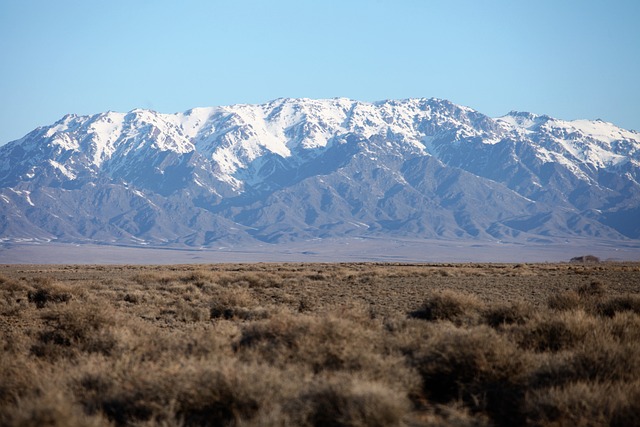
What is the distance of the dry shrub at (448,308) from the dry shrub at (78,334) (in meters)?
8.78

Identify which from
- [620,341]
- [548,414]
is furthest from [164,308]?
[548,414]

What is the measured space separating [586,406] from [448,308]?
11180 millimetres

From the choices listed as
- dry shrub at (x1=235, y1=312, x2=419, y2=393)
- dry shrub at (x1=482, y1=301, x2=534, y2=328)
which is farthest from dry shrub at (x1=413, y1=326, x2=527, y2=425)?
dry shrub at (x1=482, y1=301, x2=534, y2=328)

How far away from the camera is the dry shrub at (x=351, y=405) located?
25.4 ft

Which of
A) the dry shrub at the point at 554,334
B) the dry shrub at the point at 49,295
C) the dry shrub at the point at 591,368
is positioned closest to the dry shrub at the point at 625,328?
the dry shrub at the point at 554,334

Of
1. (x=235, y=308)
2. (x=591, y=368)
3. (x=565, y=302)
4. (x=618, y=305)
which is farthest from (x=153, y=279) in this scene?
(x=591, y=368)

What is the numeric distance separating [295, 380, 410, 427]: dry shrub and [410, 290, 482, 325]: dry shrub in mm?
10332

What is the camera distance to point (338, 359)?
1053 centimetres

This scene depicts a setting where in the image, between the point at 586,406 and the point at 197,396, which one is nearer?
the point at 586,406

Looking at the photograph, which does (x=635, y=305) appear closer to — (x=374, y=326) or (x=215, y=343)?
(x=374, y=326)

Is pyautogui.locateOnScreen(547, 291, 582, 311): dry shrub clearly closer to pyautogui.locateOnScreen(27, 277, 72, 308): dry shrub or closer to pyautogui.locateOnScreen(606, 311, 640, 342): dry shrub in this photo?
pyautogui.locateOnScreen(606, 311, 640, 342): dry shrub

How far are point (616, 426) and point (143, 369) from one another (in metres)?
6.24

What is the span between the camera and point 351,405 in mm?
7836

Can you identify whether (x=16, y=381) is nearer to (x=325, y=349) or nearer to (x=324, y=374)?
(x=324, y=374)
